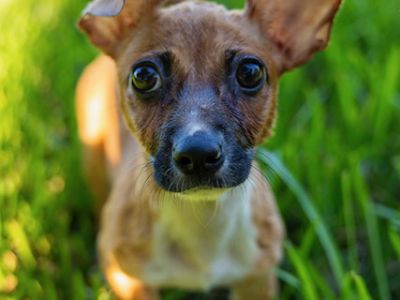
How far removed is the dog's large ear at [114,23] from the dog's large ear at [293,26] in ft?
1.20

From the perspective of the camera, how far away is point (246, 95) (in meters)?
2.33

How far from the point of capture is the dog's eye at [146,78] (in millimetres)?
2312

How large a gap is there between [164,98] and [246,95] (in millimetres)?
268

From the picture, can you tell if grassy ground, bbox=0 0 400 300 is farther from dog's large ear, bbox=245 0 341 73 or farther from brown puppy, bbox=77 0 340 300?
dog's large ear, bbox=245 0 341 73

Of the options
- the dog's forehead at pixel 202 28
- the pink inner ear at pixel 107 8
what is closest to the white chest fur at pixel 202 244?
the dog's forehead at pixel 202 28

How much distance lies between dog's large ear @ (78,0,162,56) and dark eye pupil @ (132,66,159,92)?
25cm

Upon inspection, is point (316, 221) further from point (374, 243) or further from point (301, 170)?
point (301, 170)

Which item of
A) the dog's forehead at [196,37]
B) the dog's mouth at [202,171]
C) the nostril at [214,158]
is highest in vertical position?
the dog's forehead at [196,37]

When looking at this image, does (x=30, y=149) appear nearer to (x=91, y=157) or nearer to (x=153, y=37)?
(x=91, y=157)

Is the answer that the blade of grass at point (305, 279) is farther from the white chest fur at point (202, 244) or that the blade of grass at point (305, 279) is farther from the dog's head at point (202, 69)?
the dog's head at point (202, 69)

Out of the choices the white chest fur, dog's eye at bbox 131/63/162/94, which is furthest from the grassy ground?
dog's eye at bbox 131/63/162/94

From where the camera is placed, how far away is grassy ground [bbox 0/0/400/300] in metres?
2.85

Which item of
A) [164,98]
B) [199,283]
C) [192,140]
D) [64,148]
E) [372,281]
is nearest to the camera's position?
[192,140]

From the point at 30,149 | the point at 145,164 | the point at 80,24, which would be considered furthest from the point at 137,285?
the point at 30,149
